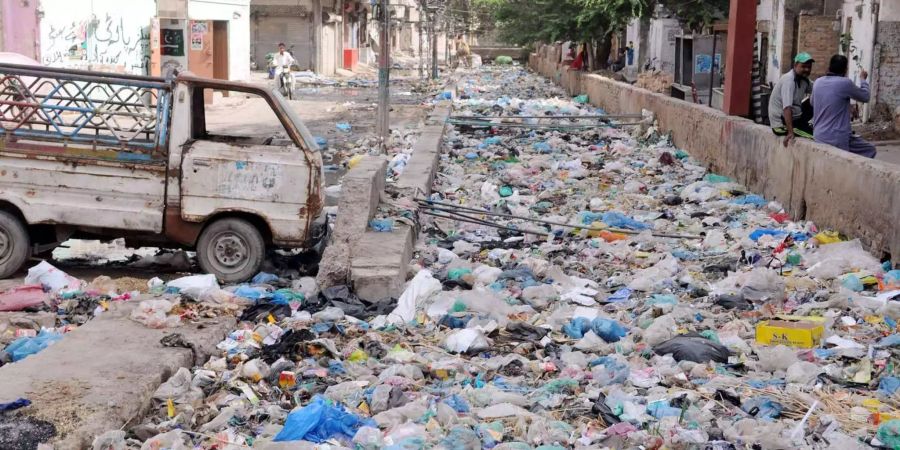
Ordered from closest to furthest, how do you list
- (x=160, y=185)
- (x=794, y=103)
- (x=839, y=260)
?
(x=839, y=260), (x=160, y=185), (x=794, y=103)

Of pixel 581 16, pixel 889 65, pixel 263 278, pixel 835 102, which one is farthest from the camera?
pixel 581 16

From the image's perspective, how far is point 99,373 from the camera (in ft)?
17.7

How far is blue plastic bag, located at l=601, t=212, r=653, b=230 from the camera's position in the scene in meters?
10.5

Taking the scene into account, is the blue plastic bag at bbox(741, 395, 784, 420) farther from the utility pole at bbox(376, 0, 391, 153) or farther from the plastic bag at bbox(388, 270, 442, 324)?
the utility pole at bbox(376, 0, 391, 153)

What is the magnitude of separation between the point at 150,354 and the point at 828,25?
71.7ft

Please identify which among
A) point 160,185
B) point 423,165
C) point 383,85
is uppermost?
point 383,85

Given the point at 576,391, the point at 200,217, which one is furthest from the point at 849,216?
the point at 200,217

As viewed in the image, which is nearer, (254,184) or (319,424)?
(319,424)

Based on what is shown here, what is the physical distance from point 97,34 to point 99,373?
58.1ft

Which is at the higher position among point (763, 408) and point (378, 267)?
point (378, 267)

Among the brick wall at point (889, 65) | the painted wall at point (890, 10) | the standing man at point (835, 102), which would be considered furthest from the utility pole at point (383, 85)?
the brick wall at point (889, 65)

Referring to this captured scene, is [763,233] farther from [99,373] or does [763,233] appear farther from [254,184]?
[99,373]

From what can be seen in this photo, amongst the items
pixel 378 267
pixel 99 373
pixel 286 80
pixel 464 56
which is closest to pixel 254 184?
pixel 378 267

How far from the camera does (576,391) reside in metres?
5.51
